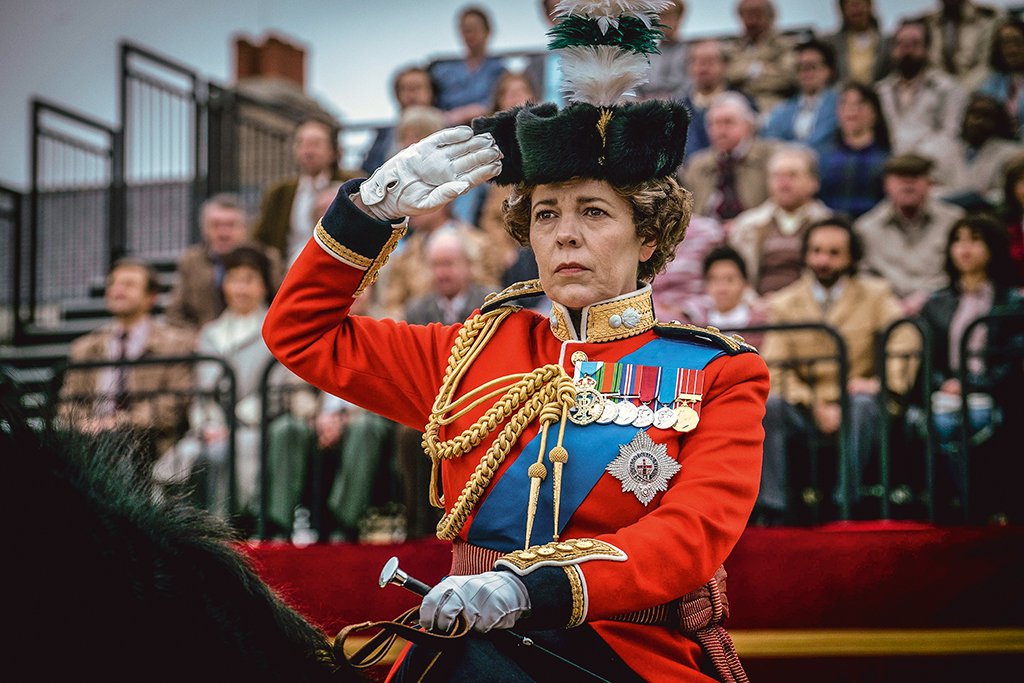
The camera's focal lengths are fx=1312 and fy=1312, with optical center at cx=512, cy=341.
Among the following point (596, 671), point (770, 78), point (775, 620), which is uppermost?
point (770, 78)

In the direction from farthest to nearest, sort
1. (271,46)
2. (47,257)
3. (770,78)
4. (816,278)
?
(271,46) → (47,257) → (770,78) → (816,278)

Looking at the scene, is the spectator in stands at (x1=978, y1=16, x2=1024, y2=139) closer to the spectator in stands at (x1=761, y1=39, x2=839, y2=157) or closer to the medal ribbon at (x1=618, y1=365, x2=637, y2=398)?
the spectator in stands at (x1=761, y1=39, x2=839, y2=157)

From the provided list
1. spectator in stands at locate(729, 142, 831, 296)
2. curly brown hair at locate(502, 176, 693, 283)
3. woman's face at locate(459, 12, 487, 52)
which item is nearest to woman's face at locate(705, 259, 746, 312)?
spectator in stands at locate(729, 142, 831, 296)

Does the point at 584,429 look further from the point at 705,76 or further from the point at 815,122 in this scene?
the point at 705,76

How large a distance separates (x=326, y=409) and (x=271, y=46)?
13871 mm

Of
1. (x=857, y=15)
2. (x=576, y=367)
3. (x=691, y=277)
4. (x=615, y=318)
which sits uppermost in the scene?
(x=857, y=15)

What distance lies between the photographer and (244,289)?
7219 mm

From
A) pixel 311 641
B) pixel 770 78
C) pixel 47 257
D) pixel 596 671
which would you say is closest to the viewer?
pixel 311 641

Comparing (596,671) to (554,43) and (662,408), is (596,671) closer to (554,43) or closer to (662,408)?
(662,408)

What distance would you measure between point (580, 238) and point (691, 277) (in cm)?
436

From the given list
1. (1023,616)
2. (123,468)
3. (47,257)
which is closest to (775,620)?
(1023,616)

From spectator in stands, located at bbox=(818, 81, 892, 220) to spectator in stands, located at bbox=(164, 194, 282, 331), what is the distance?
3.28 metres

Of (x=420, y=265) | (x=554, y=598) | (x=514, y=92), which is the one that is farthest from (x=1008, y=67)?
(x=554, y=598)

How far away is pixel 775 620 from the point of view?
4.54m
